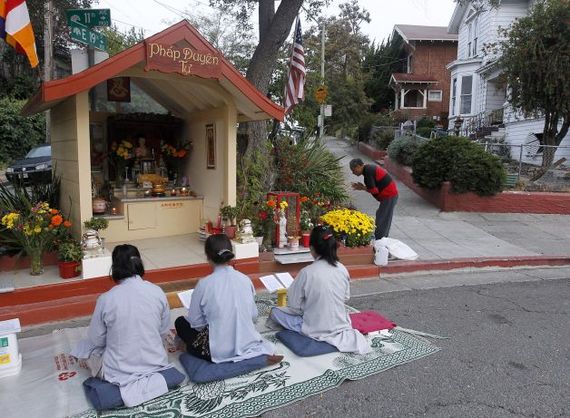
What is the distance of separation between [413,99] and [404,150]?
19145mm

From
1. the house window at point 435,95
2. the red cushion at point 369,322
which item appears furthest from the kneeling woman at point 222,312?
the house window at point 435,95

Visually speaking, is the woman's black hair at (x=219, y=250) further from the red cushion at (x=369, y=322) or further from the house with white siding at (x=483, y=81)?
the house with white siding at (x=483, y=81)

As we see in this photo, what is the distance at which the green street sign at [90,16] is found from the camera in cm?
635

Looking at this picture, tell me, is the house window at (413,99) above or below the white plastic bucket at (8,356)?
above

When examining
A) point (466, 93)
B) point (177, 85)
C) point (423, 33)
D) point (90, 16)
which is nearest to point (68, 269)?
point (177, 85)

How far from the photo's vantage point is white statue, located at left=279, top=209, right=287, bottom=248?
277 inches

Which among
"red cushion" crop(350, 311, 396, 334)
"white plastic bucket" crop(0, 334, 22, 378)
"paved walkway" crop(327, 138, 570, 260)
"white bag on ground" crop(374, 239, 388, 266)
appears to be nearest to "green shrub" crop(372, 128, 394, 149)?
"paved walkway" crop(327, 138, 570, 260)

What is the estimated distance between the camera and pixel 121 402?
349 cm

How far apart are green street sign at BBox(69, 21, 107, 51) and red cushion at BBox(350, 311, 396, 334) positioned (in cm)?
490

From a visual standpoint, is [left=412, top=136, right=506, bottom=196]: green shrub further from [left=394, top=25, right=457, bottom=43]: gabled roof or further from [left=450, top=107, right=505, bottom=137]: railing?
[left=394, top=25, right=457, bottom=43]: gabled roof

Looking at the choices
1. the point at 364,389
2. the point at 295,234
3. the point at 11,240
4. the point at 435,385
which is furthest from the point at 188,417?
the point at 295,234

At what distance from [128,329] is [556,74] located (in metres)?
13.4

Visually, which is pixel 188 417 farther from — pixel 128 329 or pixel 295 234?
pixel 295 234

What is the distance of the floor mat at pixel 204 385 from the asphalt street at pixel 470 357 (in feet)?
0.41
